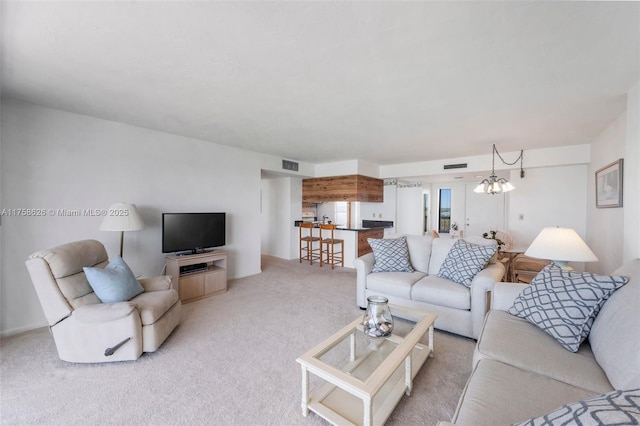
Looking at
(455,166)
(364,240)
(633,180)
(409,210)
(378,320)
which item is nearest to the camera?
(378,320)

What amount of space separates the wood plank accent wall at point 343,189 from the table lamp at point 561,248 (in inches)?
139

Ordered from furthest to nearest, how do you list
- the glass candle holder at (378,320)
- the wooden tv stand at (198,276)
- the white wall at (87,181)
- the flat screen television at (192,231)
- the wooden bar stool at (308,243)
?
the wooden bar stool at (308,243) → the flat screen television at (192,231) → the wooden tv stand at (198,276) → the white wall at (87,181) → the glass candle holder at (378,320)

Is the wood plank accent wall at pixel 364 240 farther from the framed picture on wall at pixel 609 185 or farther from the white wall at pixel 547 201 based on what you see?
the framed picture on wall at pixel 609 185

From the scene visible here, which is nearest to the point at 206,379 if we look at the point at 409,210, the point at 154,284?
the point at 154,284

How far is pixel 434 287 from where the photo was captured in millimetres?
2654

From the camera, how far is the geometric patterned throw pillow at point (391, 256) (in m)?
3.16

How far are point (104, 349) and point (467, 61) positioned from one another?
353 centimetres

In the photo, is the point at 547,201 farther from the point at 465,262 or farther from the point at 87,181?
the point at 87,181

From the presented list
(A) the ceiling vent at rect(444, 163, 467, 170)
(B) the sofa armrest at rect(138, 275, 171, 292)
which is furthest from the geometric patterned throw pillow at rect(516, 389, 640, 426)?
(A) the ceiling vent at rect(444, 163, 467, 170)

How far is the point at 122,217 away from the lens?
113 inches

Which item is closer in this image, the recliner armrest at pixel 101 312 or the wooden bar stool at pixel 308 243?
the recliner armrest at pixel 101 312

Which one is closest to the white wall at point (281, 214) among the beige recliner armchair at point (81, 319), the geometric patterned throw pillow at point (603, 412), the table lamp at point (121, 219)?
the table lamp at point (121, 219)

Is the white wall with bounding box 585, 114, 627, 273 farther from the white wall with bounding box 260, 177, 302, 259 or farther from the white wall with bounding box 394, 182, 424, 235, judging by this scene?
the white wall with bounding box 260, 177, 302, 259

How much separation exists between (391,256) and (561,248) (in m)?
1.58
